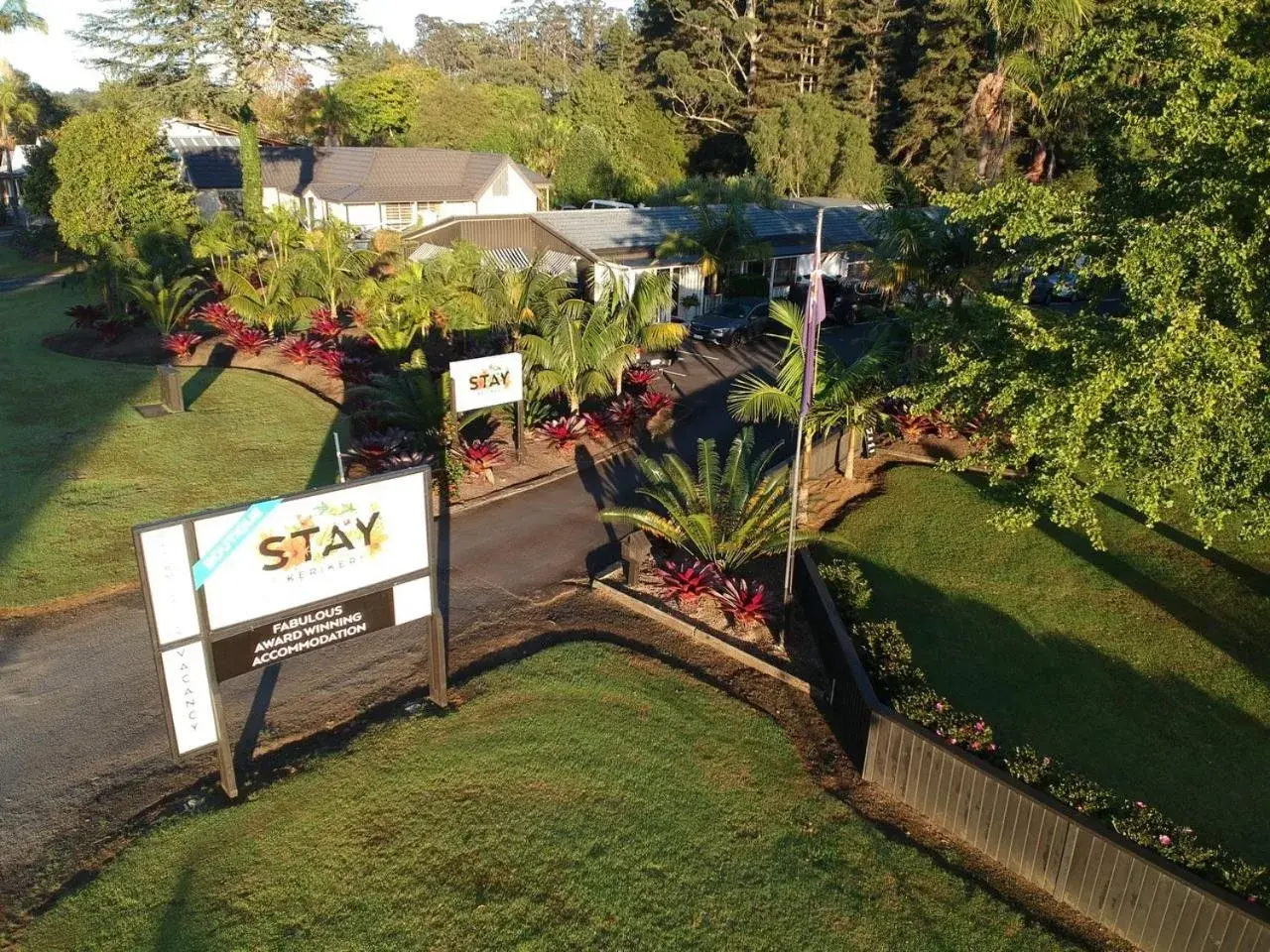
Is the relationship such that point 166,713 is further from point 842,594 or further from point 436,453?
point 436,453

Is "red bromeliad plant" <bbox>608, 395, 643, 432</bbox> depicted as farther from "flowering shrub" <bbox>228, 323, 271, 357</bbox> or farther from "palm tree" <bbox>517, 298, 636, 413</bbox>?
"flowering shrub" <bbox>228, 323, 271, 357</bbox>

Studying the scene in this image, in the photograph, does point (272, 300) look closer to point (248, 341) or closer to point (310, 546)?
point (248, 341)

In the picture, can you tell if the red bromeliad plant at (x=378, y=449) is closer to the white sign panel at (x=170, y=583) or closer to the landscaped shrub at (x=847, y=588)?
the landscaped shrub at (x=847, y=588)

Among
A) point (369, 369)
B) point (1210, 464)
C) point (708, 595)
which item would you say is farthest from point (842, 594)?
point (369, 369)

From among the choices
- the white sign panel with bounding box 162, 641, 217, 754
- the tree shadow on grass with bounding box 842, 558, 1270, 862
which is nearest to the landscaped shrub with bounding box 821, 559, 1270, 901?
the tree shadow on grass with bounding box 842, 558, 1270, 862

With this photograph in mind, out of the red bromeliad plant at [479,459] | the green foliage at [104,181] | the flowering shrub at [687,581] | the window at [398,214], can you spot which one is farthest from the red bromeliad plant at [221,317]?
the window at [398,214]
